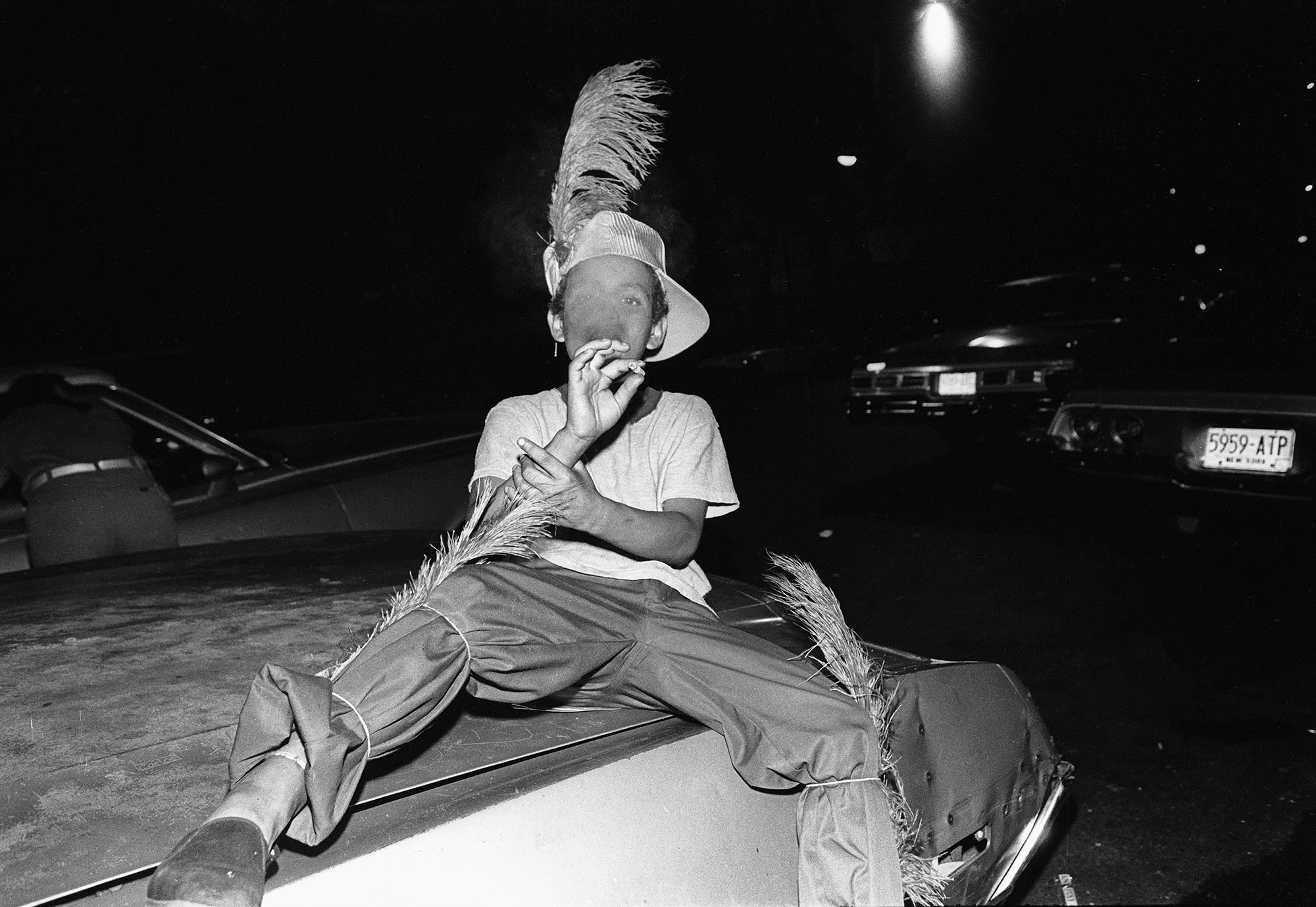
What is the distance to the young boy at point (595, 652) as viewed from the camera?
130cm

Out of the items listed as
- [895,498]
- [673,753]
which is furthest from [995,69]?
[673,753]

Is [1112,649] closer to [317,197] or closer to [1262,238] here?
[1262,238]

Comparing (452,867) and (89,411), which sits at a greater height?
(89,411)

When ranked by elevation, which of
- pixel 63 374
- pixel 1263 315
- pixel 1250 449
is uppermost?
pixel 1263 315

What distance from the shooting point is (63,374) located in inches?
156

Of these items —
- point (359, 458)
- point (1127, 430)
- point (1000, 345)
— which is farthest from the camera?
point (1000, 345)

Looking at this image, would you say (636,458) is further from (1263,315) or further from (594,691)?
(1263,315)

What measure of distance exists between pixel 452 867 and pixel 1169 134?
11.0 metres

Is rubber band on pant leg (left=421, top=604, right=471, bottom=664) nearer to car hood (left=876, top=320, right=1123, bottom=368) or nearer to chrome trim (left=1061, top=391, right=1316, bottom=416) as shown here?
chrome trim (left=1061, top=391, right=1316, bottom=416)

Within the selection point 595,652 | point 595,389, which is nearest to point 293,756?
point 595,652

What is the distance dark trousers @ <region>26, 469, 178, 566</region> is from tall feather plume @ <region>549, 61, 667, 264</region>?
2.13m

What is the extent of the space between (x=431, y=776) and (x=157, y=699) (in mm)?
506

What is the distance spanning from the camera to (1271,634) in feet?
14.2

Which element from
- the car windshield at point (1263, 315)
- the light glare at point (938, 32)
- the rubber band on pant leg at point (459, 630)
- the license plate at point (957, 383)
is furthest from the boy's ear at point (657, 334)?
the light glare at point (938, 32)
